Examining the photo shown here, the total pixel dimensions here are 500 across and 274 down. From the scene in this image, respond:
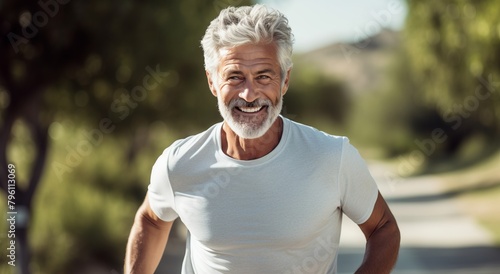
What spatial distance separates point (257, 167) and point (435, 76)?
16.3 meters

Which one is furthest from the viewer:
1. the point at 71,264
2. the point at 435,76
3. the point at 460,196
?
the point at 460,196

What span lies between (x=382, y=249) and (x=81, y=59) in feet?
31.9

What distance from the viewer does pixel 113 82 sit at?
1327 centimetres

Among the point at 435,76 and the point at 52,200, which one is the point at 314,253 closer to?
the point at 52,200

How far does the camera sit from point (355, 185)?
3.21 metres

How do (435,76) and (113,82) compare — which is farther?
(435,76)

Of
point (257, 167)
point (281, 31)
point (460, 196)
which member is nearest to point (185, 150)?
point (257, 167)

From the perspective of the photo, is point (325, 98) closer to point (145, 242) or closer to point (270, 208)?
point (145, 242)

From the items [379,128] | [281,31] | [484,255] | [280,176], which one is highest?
[379,128]

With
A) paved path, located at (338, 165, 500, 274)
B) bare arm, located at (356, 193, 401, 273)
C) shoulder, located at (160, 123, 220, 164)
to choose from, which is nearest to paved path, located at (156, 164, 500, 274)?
paved path, located at (338, 165, 500, 274)

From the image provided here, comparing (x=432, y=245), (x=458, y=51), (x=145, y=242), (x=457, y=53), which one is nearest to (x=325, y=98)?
(x=432, y=245)

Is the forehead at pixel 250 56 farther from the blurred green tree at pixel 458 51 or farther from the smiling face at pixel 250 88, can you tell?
the blurred green tree at pixel 458 51

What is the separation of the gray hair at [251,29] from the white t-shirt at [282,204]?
0.31 metres

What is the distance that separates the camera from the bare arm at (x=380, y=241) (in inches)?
129
